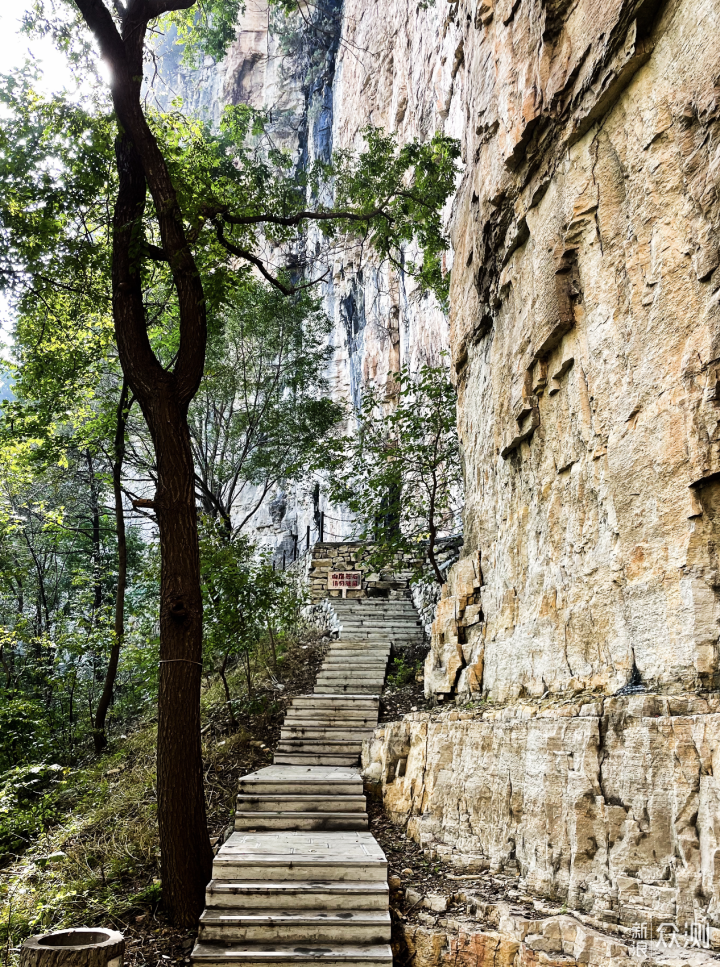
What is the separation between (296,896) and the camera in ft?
14.0

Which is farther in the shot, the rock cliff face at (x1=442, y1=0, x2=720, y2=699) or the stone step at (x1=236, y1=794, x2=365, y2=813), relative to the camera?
the stone step at (x1=236, y1=794, x2=365, y2=813)

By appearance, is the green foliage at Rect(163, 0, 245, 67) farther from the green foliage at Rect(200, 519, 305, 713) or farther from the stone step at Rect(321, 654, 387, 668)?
Answer: the stone step at Rect(321, 654, 387, 668)

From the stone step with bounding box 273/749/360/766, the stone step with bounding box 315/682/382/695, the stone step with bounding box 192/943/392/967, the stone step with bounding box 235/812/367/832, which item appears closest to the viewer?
the stone step with bounding box 192/943/392/967

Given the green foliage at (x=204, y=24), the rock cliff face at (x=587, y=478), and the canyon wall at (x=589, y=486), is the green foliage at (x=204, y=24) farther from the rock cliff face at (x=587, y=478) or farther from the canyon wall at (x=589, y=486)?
the canyon wall at (x=589, y=486)

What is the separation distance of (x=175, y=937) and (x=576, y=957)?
104 inches

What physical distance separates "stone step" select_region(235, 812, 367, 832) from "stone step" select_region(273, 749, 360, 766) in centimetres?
134

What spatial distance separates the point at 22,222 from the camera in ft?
20.9

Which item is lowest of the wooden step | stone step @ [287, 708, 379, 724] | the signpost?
the wooden step

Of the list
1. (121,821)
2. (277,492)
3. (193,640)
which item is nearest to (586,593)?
(193,640)

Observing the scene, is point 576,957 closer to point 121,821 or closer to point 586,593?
point 586,593

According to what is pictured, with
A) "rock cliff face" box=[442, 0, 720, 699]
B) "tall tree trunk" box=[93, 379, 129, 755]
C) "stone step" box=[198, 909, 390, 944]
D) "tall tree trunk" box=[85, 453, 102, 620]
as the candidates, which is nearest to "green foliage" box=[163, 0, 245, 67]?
"rock cliff face" box=[442, 0, 720, 699]

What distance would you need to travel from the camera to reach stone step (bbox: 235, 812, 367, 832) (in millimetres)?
5551

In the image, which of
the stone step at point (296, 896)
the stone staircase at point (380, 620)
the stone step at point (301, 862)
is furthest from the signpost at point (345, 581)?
the stone step at point (296, 896)

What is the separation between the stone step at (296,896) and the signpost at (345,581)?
789cm
